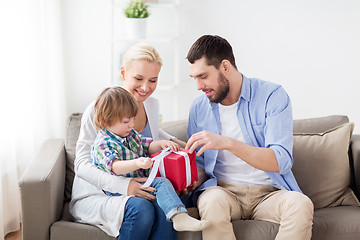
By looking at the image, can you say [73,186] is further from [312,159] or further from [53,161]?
[312,159]

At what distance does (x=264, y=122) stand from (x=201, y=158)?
15.4 inches

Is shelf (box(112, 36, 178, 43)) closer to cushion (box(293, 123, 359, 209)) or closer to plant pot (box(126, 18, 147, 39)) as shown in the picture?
plant pot (box(126, 18, 147, 39))

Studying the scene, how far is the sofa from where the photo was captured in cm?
215

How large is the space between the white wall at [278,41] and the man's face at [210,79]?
134 cm

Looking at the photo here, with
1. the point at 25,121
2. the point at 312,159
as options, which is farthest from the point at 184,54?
the point at 312,159

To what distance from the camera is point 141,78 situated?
232cm

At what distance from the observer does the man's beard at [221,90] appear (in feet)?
7.59

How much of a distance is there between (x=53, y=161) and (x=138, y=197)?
0.52 metres

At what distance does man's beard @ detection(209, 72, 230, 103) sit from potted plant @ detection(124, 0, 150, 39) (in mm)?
1278

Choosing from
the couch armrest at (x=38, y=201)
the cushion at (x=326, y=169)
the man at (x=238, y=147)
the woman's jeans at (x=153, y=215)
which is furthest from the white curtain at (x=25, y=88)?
the cushion at (x=326, y=169)

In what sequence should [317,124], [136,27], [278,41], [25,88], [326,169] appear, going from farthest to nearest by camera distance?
[278,41] < [136,27] < [25,88] < [317,124] < [326,169]

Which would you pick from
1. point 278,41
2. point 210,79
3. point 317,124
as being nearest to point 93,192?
point 210,79

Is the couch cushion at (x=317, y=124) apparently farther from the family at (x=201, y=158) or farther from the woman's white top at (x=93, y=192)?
the woman's white top at (x=93, y=192)

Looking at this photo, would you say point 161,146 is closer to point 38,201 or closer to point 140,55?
point 140,55
